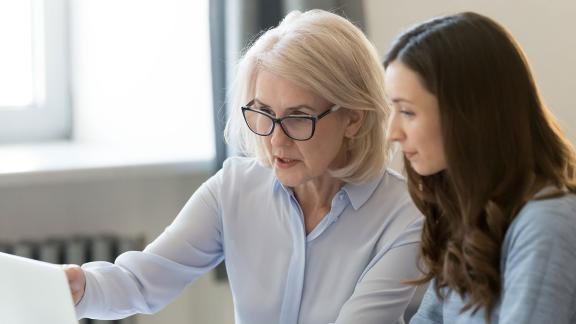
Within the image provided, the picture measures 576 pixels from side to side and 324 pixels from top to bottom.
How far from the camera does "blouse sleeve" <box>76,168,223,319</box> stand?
170cm

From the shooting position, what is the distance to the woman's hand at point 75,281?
1.64 meters

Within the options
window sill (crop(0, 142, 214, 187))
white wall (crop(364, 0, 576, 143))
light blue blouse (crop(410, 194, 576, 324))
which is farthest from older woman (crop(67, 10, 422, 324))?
white wall (crop(364, 0, 576, 143))

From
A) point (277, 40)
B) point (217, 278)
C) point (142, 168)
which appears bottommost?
point (217, 278)

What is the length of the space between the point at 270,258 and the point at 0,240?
3.48 ft

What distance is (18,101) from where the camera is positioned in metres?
2.91

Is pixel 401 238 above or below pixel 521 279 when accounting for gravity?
below

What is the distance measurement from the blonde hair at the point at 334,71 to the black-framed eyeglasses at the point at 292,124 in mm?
47

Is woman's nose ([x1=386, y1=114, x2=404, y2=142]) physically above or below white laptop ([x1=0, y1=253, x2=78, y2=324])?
above

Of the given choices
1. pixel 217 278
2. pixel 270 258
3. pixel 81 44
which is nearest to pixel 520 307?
pixel 270 258

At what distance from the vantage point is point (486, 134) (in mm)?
1229

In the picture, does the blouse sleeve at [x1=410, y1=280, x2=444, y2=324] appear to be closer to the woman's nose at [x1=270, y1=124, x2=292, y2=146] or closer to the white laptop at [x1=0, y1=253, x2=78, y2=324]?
the woman's nose at [x1=270, y1=124, x2=292, y2=146]

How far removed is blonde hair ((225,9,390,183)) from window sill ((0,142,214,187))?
831 millimetres

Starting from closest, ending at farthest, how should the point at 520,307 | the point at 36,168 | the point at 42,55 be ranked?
the point at 520,307 → the point at 36,168 → the point at 42,55

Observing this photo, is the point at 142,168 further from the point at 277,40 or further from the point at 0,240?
the point at 277,40
